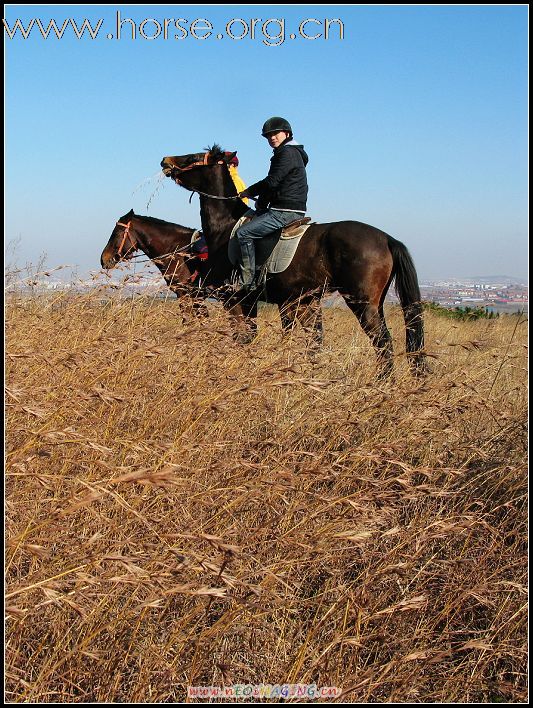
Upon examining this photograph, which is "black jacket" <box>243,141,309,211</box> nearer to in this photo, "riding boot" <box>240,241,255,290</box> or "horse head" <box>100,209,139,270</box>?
"riding boot" <box>240,241,255,290</box>

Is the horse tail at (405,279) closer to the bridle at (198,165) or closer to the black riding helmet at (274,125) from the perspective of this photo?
the black riding helmet at (274,125)

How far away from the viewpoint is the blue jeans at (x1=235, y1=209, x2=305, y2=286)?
7316 millimetres

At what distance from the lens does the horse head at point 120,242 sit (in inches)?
370

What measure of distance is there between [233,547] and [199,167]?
24.4 feet

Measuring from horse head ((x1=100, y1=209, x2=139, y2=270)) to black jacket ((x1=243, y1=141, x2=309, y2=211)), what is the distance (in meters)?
2.69

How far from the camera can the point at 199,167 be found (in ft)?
26.9

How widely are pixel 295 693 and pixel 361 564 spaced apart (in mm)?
722

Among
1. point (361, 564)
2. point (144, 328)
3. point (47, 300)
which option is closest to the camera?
point (361, 564)

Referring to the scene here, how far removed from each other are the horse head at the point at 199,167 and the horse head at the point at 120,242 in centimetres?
140

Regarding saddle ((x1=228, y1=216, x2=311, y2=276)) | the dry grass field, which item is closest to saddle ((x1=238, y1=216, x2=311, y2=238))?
saddle ((x1=228, y1=216, x2=311, y2=276))

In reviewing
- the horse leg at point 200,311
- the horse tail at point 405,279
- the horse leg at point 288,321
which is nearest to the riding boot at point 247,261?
the horse leg at point 288,321

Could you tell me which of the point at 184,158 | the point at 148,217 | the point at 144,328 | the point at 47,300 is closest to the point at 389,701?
the point at 144,328

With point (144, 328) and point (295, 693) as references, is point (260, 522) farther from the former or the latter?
point (144, 328)

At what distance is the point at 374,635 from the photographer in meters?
1.94
